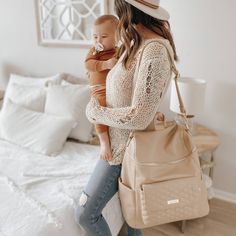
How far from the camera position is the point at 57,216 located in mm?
1244

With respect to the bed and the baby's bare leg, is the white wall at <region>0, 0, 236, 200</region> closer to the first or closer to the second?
the bed

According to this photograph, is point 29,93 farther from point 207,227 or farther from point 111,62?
point 207,227

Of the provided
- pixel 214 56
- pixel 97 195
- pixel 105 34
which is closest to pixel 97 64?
pixel 105 34

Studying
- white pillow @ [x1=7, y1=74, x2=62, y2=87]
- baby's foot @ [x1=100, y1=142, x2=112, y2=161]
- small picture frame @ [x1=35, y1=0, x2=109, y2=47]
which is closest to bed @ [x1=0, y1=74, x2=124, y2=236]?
baby's foot @ [x1=100, y1=142, x2=112, y2=161]

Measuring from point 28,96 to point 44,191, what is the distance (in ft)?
3.46

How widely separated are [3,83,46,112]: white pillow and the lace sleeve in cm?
132

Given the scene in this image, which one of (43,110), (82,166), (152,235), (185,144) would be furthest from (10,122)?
(185,144)

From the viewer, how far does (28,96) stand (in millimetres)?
2258

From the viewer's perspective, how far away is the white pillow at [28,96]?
87.0 inches

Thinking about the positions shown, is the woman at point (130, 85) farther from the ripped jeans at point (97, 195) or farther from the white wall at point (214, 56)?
the white wall at point (214, 56)

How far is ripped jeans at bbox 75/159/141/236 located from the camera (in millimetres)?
1202

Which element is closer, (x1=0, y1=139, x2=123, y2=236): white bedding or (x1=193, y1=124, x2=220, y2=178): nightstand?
(x1=0, y1=139, x2=123, y2=236): white bedding

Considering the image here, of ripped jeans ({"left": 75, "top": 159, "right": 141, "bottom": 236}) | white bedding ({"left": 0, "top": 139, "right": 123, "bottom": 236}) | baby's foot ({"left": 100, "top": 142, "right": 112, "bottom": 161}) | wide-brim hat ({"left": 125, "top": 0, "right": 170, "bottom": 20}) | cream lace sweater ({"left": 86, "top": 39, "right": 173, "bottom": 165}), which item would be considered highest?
wide-brim hat ({"left": 125, "top": 0, "right": 170, "bottom": 20})

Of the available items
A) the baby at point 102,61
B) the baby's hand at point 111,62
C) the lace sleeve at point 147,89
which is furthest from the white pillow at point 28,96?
the lace sleeve at point 147,89
